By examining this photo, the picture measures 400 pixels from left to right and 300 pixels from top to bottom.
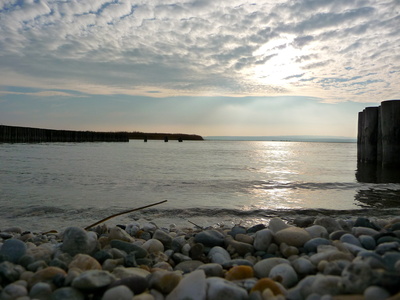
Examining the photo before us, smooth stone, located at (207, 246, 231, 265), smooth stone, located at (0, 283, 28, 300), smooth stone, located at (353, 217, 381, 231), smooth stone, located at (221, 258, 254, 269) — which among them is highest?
smooth stone, located at (353, 217, 381, 231)

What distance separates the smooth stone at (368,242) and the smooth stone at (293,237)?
0.44 meters

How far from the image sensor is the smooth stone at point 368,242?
8.84ft

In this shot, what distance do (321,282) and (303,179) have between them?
851 centimetres

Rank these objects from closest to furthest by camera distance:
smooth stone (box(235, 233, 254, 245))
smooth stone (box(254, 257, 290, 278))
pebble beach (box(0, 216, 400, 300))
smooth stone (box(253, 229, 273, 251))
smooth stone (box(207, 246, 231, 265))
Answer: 1. pebble beach (box(0, 216, 400, 300))
2. smooth stone (box(254, 257, 290, 278))
3. smooth stone (box(207, 246, 231, 265))
4. smooth stone (box(253, 229, 273, 251))
5. smooth stone (box(235, 233, 254, 245))

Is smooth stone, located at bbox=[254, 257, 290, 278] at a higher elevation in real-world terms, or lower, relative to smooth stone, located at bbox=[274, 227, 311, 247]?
lower

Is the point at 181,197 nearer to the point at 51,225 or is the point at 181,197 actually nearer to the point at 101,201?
the point at 101,201

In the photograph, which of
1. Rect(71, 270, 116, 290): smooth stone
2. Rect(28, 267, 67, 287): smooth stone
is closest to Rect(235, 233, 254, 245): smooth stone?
Rect(71, 270, 116, 290): smooth stone

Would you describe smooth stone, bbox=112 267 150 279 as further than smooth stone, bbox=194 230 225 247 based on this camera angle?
No

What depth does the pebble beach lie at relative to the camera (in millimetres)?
1797

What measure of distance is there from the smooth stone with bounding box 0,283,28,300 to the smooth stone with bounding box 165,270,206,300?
883mm

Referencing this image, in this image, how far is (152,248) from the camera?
3.05 meters

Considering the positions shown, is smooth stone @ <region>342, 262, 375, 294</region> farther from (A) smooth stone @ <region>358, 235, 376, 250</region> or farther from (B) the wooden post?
(B) the wooden post

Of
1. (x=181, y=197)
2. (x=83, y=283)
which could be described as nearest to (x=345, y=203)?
(x=181, y=197)

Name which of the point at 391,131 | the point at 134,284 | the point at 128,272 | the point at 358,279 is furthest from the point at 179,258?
the point at 391,131
